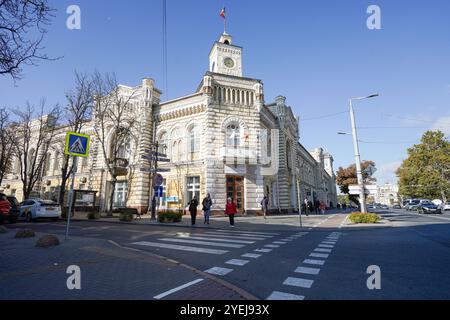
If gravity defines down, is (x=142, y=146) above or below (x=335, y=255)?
above

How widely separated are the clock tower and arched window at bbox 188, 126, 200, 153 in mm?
8865

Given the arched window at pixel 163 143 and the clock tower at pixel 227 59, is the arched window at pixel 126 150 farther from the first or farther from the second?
the clock tower at pixel 227 59

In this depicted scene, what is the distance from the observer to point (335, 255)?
6.71 m

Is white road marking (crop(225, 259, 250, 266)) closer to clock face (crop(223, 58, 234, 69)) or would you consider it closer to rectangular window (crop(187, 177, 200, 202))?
rectangular window (crop(187, 177, 200, 202))

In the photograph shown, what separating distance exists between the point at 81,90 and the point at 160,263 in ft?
82.3

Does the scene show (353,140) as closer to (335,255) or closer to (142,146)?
(335,255)

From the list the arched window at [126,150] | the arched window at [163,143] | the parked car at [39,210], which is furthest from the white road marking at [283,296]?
the arched window at [126,150]

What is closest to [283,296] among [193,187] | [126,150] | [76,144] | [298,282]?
[298,282]

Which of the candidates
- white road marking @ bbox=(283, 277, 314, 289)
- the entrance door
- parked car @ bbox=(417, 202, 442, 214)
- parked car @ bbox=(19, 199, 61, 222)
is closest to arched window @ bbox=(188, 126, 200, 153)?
the entrance door

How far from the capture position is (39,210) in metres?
18.3

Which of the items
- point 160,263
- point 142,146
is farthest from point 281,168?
point 160,263

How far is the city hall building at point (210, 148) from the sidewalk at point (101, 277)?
15550mm

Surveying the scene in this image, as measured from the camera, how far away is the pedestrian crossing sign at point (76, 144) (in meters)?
8.34

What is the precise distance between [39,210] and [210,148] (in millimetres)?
15266
